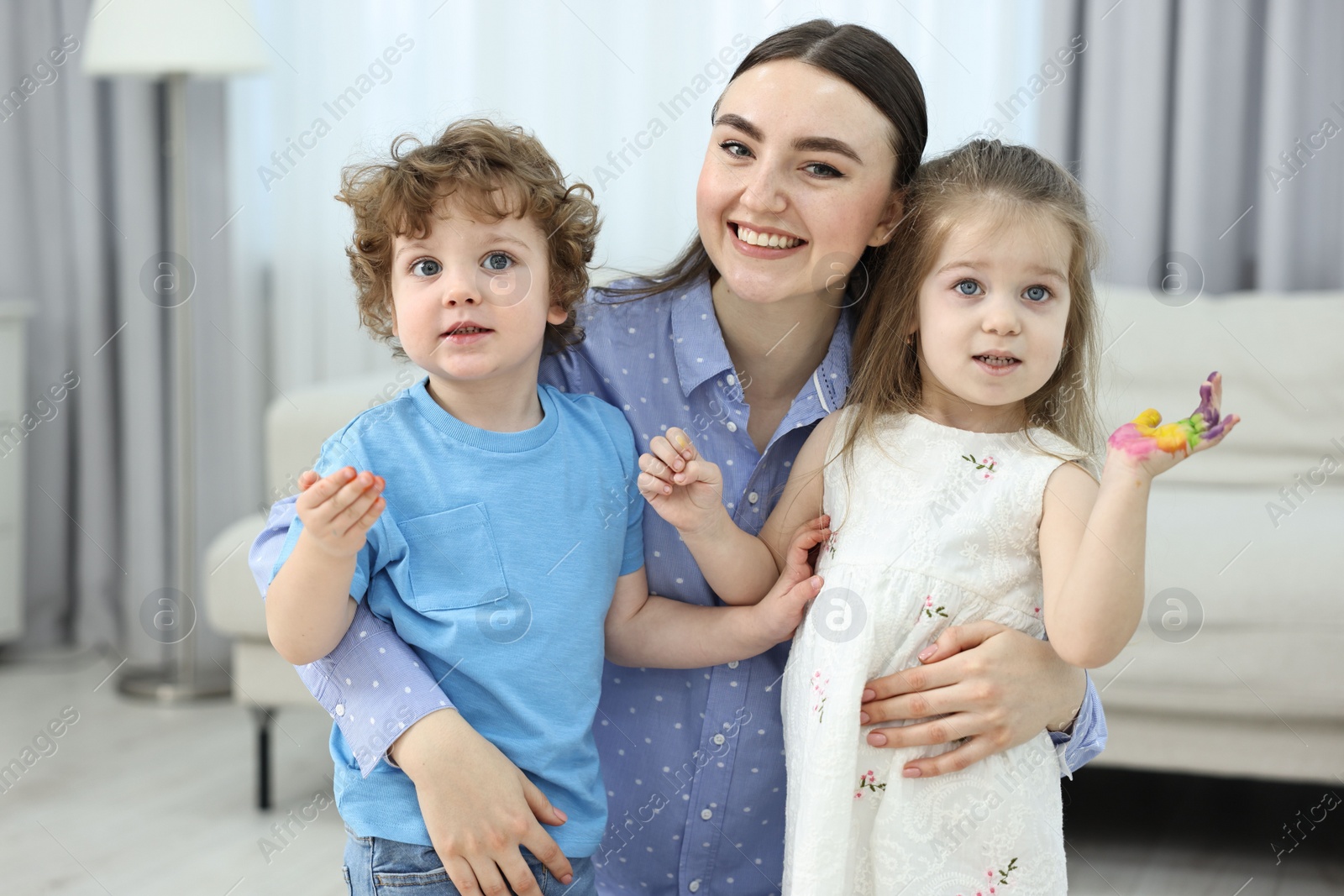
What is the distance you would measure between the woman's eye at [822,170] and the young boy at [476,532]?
0.24 meters

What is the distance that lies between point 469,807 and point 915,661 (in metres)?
0.38

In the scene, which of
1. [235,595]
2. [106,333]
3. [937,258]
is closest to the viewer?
→ [937,258]

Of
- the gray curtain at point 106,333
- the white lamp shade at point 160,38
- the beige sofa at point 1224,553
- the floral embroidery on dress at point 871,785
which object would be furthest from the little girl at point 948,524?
the gray curtain at point 106,333

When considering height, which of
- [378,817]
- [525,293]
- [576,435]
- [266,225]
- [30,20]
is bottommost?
[378,817]

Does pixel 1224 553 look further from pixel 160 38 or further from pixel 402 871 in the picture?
pixel 160 38

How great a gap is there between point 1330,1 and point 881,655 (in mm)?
2310

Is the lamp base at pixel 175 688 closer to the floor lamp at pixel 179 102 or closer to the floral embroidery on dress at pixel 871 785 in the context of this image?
the floor lamp at pixel 179 102

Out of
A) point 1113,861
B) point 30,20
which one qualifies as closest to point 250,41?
point 30,20

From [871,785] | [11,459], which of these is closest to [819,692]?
[871,785]

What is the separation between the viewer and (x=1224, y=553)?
1.83 m

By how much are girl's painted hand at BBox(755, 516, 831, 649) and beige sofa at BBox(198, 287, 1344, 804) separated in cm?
63

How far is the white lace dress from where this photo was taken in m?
0.93

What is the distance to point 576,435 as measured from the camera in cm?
100

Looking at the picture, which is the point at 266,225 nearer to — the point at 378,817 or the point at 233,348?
the point at 233,348
